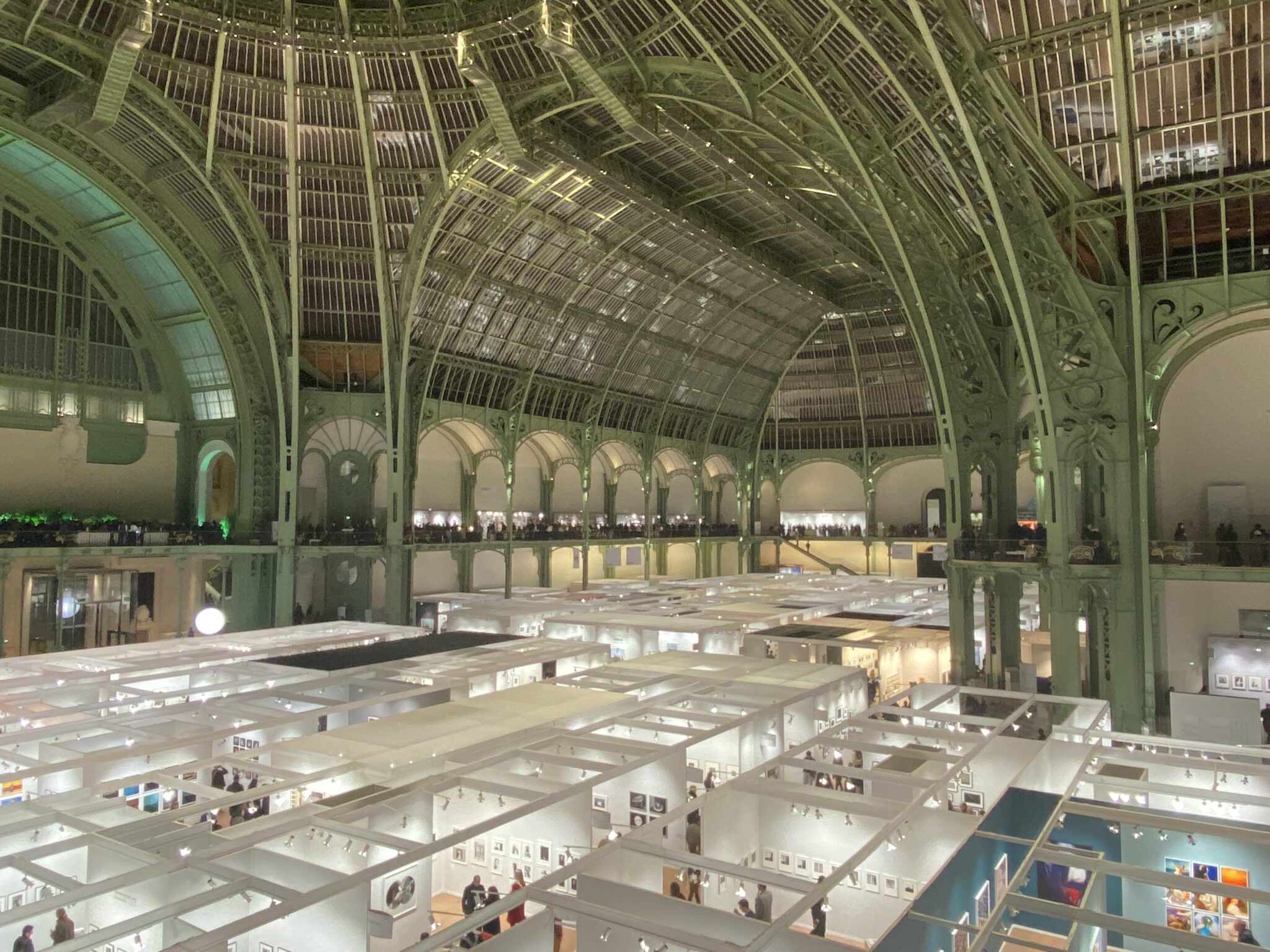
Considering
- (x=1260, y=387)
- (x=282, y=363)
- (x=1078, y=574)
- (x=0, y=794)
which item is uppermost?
(x=282, y=363)

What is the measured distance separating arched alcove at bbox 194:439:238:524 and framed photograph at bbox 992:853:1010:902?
38.3 metres

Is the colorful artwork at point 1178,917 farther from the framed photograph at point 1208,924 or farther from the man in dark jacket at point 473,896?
the man in dark jacket at point 473,896

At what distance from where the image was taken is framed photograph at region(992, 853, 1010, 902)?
14.1 meters

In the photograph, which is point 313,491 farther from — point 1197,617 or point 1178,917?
point 1178,917

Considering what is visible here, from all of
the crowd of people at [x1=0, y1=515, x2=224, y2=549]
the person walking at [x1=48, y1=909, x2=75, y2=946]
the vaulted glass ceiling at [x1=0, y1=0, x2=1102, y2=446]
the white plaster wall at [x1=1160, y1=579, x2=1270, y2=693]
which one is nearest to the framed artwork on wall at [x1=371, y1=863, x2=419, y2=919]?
the person walking at [x1=48, y1=909, x2=75, y2=946]

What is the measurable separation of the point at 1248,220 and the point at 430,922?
90.8 ft

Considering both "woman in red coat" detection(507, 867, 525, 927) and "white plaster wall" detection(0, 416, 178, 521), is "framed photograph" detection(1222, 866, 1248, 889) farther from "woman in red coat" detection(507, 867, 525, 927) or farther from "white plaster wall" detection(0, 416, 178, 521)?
"white plaster wall" detection(0, 416, 178, 521)

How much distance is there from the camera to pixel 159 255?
39.6 meters

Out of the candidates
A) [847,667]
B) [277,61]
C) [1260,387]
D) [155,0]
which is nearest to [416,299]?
[277,61]

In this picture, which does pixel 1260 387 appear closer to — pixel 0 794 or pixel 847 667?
pixel 847 667

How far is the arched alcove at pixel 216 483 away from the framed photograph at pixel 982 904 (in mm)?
38512

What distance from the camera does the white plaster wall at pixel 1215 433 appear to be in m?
27.3

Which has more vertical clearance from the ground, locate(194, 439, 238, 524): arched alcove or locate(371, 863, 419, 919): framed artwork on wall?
locate(194, 439, 238, 524): arched alcove

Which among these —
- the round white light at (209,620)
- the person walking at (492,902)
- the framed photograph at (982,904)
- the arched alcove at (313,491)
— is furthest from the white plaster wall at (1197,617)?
the arched alcove at (313,491)
